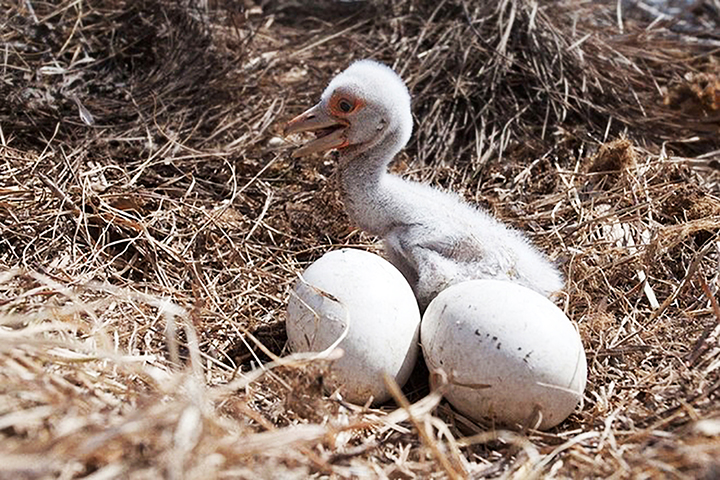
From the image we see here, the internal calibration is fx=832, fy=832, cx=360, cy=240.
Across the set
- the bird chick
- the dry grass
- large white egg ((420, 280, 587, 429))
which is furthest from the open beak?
large white egg ((420, 280, 587, 429))

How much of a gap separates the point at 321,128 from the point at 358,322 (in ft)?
2.68

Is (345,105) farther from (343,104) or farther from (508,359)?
(508,359)

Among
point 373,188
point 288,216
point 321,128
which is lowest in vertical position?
point 288,216

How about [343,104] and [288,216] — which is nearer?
[343,104]

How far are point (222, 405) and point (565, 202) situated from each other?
1847 millimetres

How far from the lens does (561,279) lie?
9.14 ft

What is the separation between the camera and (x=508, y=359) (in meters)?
2.13

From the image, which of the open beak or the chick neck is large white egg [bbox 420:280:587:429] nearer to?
the chick neck

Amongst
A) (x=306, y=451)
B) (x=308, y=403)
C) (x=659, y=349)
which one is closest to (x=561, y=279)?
(x=659, y=349)

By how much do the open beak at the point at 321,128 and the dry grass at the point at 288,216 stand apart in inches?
17.8

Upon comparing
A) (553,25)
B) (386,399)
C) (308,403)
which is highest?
(553,25)

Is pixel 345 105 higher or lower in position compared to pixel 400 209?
higher

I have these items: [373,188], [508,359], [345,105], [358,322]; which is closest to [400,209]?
[373,188]

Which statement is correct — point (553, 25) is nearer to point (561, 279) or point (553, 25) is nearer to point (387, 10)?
point (387, 10)
